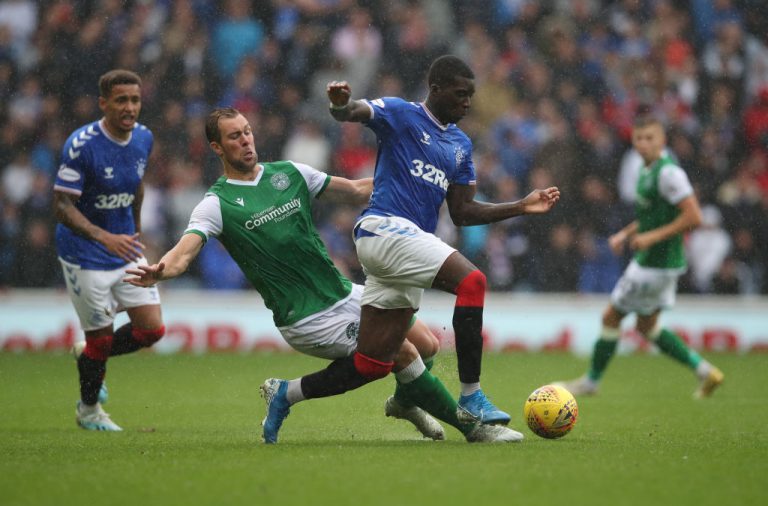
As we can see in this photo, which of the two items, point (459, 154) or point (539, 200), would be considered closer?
point (539, 200)

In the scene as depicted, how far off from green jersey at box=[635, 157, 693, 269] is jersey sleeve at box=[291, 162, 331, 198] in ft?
16.2

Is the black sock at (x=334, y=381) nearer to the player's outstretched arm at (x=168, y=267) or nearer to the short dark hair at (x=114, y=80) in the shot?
the player's outstretched arm at (x=168, y=267)

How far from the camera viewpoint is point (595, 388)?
11.6 m

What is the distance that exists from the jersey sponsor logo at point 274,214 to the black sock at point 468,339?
4.24 feet

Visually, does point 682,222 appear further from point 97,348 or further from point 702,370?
point 97,348

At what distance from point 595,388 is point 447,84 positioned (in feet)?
→ 16.5

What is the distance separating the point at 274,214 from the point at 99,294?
7.85 feet

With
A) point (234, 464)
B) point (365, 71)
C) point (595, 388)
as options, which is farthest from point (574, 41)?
point (234, 464)

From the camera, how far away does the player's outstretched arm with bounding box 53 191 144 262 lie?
28.1 feet

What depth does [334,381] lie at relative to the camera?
7.44 meters

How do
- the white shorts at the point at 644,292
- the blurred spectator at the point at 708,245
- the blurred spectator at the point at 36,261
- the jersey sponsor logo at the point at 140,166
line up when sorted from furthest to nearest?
the blurred spectator at the point at 708,245 < the blurred spectator at the point at 36,261 < the white shorts at the point at 644,292 < the jersey sponsor logo at the point at 140,166

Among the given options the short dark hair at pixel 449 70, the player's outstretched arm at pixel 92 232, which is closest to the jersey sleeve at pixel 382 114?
the short dark hair at pixel 449 70

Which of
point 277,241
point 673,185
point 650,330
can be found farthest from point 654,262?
point 277,241

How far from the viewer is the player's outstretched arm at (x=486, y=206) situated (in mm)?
7410
